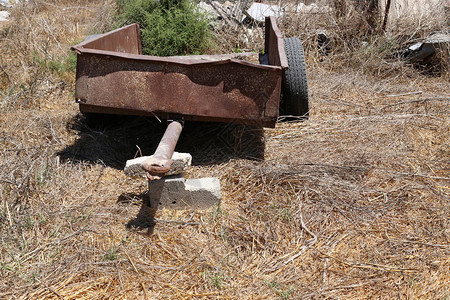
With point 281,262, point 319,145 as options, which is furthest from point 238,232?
point 319,145

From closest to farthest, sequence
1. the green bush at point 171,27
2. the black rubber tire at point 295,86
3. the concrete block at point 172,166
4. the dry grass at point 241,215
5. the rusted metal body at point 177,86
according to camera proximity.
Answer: the dry grass at point 241,215 < the concrete block at point 172,166 < the rusted metal body at point 177,86 < the black rubber tire at point 295,86 < the green bush at point 171,27

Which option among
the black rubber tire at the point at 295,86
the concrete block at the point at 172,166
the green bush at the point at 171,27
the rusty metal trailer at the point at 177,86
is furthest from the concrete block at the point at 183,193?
the green bush at the point at 171,27

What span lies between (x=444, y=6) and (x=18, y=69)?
6.56 m

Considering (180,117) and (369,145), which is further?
(369,145)

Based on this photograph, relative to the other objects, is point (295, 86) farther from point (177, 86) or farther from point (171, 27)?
point (171, 27)

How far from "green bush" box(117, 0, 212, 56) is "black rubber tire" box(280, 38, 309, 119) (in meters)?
2.51

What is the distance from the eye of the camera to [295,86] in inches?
166

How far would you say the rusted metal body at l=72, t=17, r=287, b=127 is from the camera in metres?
3.32

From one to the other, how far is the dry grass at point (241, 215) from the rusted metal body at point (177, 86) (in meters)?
0.53

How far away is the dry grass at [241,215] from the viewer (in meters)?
2.44

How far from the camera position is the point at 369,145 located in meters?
4.05

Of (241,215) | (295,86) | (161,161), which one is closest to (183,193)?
(241,215)

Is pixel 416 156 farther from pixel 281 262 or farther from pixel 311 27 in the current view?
pixel 311 27

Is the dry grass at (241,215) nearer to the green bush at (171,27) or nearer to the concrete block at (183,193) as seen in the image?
the concrete block at (183,193)
